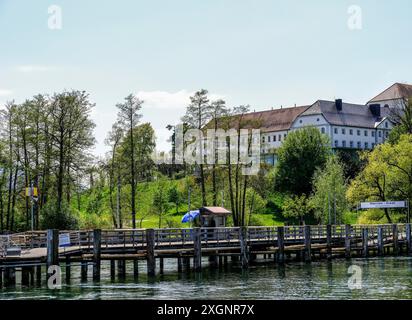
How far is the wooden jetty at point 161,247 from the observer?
36375mm

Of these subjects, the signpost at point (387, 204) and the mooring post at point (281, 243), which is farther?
the signpost at point (387, 204)

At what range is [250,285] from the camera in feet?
116

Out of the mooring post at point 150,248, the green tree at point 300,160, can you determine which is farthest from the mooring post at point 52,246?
the green tree at point 300,160

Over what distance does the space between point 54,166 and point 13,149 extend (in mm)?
5463

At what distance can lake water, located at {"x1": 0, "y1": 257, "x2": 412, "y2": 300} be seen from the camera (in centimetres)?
3076

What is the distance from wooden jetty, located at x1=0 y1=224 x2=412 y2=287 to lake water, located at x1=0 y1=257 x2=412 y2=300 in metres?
1.01

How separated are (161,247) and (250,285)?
8216 millimetres

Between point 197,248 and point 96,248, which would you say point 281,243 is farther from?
point 96,248

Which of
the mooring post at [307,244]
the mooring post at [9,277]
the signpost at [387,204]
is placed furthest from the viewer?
the signpost at [387,204]

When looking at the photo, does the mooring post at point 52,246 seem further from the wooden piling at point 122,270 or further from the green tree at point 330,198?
the green tree at point 330,198

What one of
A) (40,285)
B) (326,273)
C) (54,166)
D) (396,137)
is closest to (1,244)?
(40,285)

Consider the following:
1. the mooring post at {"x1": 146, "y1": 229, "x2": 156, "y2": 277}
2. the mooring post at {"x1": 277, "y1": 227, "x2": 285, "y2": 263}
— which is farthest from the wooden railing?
the mooring post at {"x1": 146, "y1": 229, "x2": 156, "y2": 277}

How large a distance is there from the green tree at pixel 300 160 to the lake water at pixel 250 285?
5499 cm

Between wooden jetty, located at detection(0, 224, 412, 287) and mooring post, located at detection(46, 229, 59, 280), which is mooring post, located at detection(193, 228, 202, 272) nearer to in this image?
wooden jetty, located at detection(0, 224, 412, 287)
